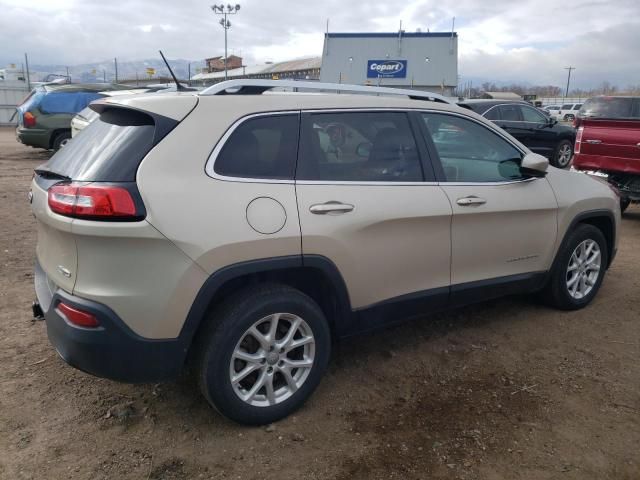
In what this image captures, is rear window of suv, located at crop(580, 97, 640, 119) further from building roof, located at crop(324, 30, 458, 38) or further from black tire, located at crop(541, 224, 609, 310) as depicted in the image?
building roof, located at crop(324, 30, 458, 38)

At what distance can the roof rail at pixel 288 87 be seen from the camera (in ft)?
9.53

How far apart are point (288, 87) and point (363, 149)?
1.88ft

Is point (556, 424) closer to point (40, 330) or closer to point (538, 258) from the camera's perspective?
point (538, 258)

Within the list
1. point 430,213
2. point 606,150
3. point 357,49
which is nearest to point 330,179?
point 430,213

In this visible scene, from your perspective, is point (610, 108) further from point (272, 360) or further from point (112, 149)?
point (112, 149)

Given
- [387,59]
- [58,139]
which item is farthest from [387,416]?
[387,59]

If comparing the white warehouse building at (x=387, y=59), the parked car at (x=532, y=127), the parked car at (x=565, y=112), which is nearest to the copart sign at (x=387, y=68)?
the white warehouse building at (x=387, y=59)

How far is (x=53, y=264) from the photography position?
8.92ft

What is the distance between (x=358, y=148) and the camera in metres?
3.22

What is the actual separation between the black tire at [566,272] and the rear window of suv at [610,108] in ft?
17.6

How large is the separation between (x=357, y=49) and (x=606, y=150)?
24.8 m

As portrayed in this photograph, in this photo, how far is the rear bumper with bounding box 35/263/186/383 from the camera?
2449mm

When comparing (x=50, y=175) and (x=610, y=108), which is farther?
(x=610, y=108)

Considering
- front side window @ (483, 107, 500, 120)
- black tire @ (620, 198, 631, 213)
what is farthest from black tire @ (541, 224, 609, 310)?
front side window @ (483, 107, 500, 120)
